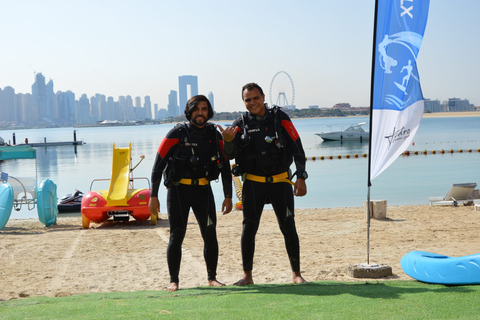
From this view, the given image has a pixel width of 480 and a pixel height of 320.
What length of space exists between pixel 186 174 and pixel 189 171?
1.4 inches

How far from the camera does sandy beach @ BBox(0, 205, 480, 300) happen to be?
6.14m

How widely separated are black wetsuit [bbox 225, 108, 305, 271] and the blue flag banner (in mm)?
945

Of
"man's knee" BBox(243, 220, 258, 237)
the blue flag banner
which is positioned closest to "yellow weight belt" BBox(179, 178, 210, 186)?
"man's knee" BBox(243, 220, 258, 237)

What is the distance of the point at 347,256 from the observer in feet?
23.7

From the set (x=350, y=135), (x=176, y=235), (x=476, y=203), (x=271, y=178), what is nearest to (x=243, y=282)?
(x=176, y=235)

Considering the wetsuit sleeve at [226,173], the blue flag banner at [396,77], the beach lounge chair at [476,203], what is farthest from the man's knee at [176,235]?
the beach lounge chair at [476,203]

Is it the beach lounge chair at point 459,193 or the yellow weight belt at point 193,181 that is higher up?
the yellow weight belt at point 193,181

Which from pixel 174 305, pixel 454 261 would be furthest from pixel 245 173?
pixel 454 261

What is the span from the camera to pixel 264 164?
481 centimetres

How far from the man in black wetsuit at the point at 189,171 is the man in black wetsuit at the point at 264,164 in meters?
0.19

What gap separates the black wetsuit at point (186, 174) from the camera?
479 centimetres

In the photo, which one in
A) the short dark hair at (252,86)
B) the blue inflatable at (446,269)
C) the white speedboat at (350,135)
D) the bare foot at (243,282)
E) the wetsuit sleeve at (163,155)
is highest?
the short dark hair at (252,86)

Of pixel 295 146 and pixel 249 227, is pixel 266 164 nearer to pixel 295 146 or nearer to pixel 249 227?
pixel 295 146

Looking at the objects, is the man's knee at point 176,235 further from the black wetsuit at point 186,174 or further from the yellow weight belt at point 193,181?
the yellow weight belt at point 193,181
